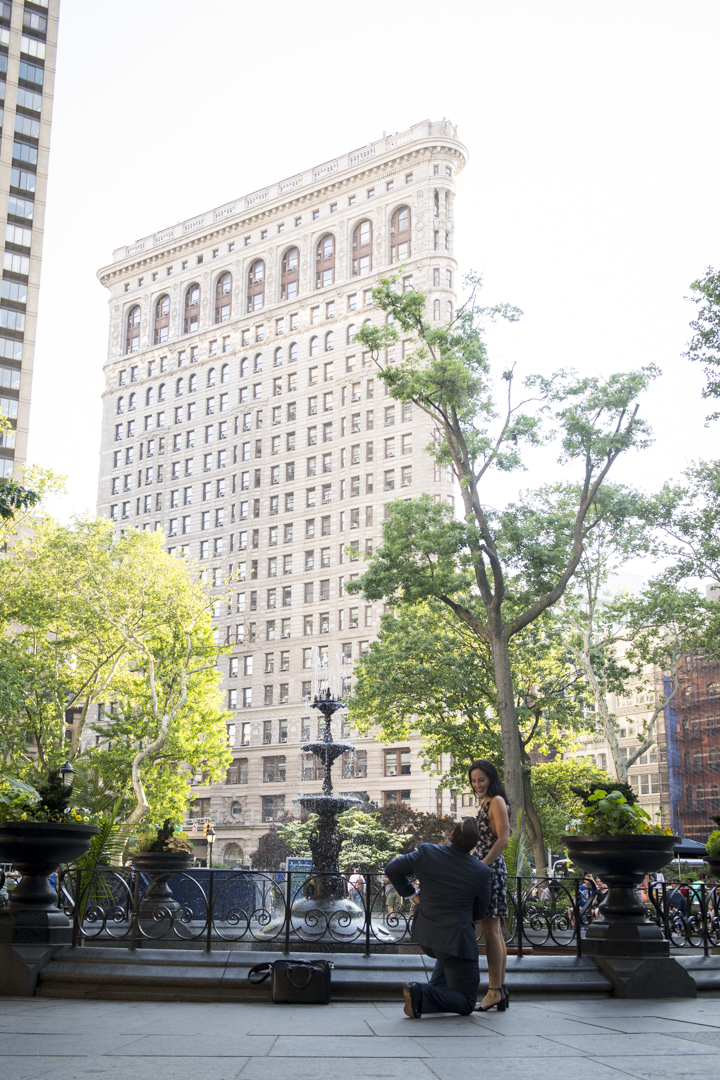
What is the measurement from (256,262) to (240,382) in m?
12.1

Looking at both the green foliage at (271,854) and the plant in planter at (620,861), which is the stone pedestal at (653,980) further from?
the green foliage at (271,854)

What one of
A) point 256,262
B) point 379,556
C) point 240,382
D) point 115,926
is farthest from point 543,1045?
point 256,262

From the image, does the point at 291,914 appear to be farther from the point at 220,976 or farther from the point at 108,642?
the point at 108,642

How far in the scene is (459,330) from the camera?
2398 centimetres

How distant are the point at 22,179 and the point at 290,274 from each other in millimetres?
28460

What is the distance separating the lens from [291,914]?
11.1 m

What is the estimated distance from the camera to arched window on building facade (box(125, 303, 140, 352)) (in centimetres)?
9806

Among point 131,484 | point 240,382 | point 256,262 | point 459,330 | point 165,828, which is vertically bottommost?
point 165,828

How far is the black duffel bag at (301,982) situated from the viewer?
8.23 meters

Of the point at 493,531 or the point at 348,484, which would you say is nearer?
the point at 493,531

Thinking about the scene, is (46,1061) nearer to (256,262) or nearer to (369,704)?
(369,704)

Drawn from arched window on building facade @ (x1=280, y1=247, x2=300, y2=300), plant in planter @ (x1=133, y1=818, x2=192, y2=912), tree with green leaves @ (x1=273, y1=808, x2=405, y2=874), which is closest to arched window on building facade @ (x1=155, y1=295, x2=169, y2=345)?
arched window on building facade @ (x1=280, y1=247, x2=300, y2=300)

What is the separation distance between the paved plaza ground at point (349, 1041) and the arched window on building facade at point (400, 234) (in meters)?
77.9

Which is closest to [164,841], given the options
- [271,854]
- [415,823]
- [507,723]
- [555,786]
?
[507,723]
